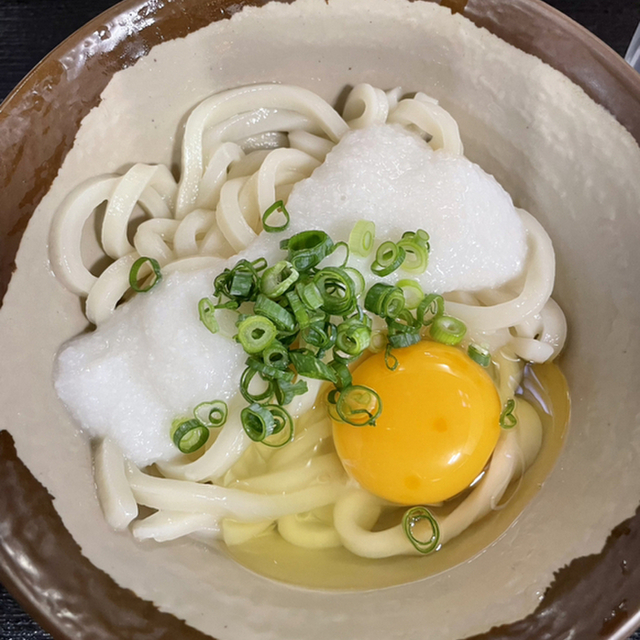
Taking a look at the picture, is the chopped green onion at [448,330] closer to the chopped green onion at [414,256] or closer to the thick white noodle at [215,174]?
the chopped green onion at [414,256]

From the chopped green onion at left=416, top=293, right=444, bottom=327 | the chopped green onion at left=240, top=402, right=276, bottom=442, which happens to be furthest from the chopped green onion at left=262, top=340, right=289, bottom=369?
the chopped green onion at left=416, top=293, right=444, bottom=327

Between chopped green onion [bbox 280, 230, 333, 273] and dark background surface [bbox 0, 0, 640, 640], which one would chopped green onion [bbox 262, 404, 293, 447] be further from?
dark background surface [bbox 0, 0, 640, 640]

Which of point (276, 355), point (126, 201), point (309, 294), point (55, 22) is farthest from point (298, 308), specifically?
point (55, 22)

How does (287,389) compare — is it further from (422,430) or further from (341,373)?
(422,430)

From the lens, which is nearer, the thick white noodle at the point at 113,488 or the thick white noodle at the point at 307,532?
the thick white noodle at the point at 113,488

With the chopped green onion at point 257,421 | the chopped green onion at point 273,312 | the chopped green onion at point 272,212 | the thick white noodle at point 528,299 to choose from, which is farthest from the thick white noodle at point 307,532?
the chopped green onion at point 272,212

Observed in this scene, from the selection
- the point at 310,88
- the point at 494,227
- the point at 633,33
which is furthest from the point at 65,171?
the point at 633,33

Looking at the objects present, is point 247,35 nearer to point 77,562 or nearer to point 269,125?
point 269,125
